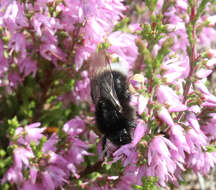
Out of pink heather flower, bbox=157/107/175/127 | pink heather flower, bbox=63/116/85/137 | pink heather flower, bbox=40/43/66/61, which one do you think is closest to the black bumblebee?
pink heather flower, bbox=157/107/175/127

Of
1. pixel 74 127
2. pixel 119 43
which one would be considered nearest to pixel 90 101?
pixel 74 127

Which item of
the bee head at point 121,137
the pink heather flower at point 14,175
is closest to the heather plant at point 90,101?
the pink heather flower at point 14,175

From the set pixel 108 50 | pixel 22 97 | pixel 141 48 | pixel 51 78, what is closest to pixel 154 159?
pixel 141 48

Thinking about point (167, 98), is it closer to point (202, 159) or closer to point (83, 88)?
point (202, 159)

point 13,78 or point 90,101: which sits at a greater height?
point 13,78

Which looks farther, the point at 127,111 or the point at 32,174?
the point at 32,174

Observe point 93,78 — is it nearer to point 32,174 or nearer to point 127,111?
point 127,111
